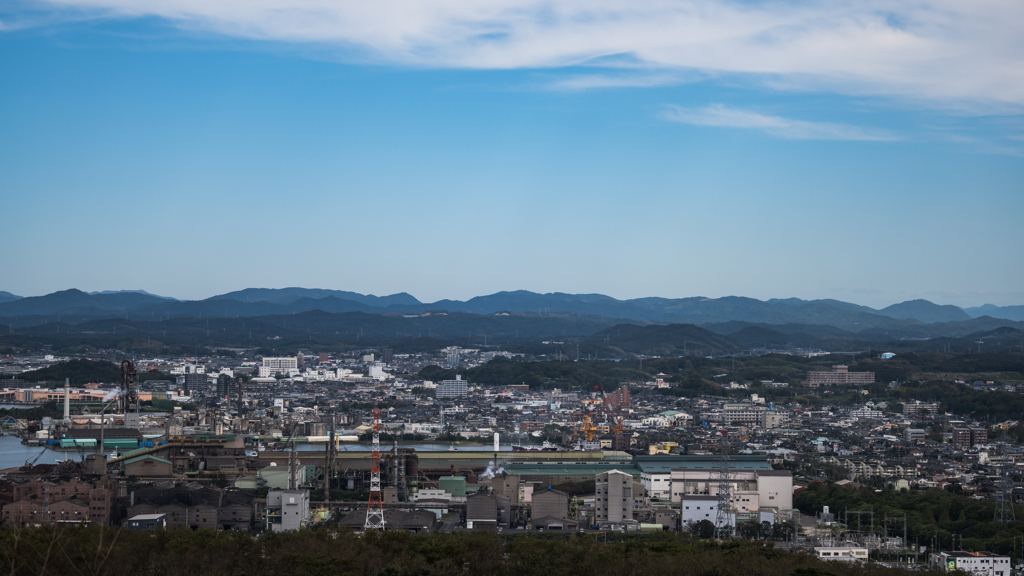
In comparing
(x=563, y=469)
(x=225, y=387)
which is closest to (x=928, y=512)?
(x=563, y=469)

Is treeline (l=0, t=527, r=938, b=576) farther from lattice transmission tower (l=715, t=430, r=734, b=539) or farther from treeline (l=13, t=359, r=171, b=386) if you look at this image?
treeline (l=13, t=359, r=171, b=386)

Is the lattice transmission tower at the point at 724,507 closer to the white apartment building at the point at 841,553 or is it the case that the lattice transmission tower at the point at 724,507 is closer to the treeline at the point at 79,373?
the white apartment building at the point at 841,553

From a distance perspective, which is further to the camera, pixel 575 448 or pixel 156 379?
pixel 156 379

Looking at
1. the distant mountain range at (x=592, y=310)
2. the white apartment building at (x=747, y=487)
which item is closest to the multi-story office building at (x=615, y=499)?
the white apartment building at (x=747, y=487)

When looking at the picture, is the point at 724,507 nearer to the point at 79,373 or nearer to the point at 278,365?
the point at 79,373

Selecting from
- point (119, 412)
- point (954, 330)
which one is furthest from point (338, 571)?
point (954, 330)

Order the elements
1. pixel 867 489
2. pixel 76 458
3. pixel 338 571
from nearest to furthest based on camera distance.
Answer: pixel 338 571 < pixel 867 489 < pixel 76 458

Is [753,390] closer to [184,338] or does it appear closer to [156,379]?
[156,379]
